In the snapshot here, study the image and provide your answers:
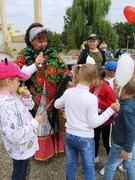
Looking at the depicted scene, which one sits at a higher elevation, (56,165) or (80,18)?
(80,18)

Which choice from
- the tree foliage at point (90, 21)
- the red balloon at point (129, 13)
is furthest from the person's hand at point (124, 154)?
the tree foliage at point (90, 21)

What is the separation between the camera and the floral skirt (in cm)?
249

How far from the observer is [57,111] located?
2.40 meters

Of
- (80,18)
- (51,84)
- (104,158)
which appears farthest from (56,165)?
(80,18)

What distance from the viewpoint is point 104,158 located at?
8.43 ft

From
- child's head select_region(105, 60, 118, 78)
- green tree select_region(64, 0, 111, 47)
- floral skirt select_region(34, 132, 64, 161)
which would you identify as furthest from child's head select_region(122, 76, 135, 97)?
green tree select_region(64, 0, 111, 47)

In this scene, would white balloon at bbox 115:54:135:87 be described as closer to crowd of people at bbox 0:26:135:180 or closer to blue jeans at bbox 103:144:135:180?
crowd of people at bbox 0:26:135:180

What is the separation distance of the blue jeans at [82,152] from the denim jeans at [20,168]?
1.33 ft

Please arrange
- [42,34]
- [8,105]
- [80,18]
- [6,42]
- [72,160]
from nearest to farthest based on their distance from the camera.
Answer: [8,105], [72,160], [42,34], [80,18], [6,42]

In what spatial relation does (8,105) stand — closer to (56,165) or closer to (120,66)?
(120,66)

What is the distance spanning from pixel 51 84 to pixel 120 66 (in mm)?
935

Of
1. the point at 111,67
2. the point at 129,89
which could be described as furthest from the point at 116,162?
the point at 111,67

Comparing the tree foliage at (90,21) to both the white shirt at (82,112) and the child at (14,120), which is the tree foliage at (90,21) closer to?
the white shirt at (82,112)

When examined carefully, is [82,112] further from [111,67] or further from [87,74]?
[111,67]
